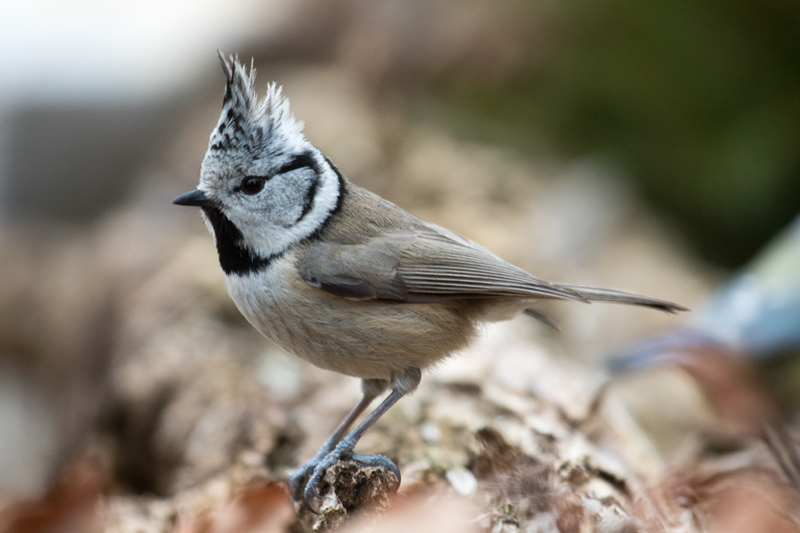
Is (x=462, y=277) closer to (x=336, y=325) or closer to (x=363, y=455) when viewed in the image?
(x=336, y=325)

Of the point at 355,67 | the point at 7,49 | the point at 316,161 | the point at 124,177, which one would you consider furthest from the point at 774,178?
the point at 7,49

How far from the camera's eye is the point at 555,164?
5.53m

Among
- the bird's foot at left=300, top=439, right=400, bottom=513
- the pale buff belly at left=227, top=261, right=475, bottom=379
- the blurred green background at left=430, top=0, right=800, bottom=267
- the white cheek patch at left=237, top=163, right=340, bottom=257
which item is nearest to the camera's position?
the bird's foot at left=300, top=439, right=400, bottom=513

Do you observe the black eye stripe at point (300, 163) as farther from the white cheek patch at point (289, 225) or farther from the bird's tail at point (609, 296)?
the bird's tail at point (609, 296)

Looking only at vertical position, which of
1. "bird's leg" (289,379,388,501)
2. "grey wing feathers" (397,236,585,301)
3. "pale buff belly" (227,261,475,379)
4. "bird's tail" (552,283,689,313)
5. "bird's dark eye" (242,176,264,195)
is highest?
"bird's tail" (552,283,689,313)

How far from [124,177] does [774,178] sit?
5683 millimetres

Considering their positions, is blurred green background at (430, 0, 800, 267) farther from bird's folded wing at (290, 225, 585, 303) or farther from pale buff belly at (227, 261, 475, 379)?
pale buff belly at (227, 261, 475, 379)

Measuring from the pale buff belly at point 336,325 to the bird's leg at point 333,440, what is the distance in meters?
0.18

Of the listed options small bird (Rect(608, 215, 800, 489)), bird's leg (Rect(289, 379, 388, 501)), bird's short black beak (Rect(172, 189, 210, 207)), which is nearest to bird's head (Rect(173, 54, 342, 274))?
bird's short black beak (Rect(172, 189, 210, 207))

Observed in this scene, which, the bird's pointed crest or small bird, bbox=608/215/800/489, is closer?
the bird's pointed crest

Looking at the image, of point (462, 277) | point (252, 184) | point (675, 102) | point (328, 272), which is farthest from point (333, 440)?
point (675, 102)

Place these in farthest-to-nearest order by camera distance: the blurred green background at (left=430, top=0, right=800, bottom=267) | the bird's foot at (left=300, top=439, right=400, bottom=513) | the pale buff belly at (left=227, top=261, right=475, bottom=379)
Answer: the blurred green background at (left=430, top=0, right=800, bottom=267) → the pale buff belly at (left=227, top=261, right=475, bottom=379) → the bird's foot at (left=300, top=439, right=400, bottom=513)

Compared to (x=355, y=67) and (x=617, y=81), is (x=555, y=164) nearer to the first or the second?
(x=617, y=81)

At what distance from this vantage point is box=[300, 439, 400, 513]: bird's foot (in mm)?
→ 2305
